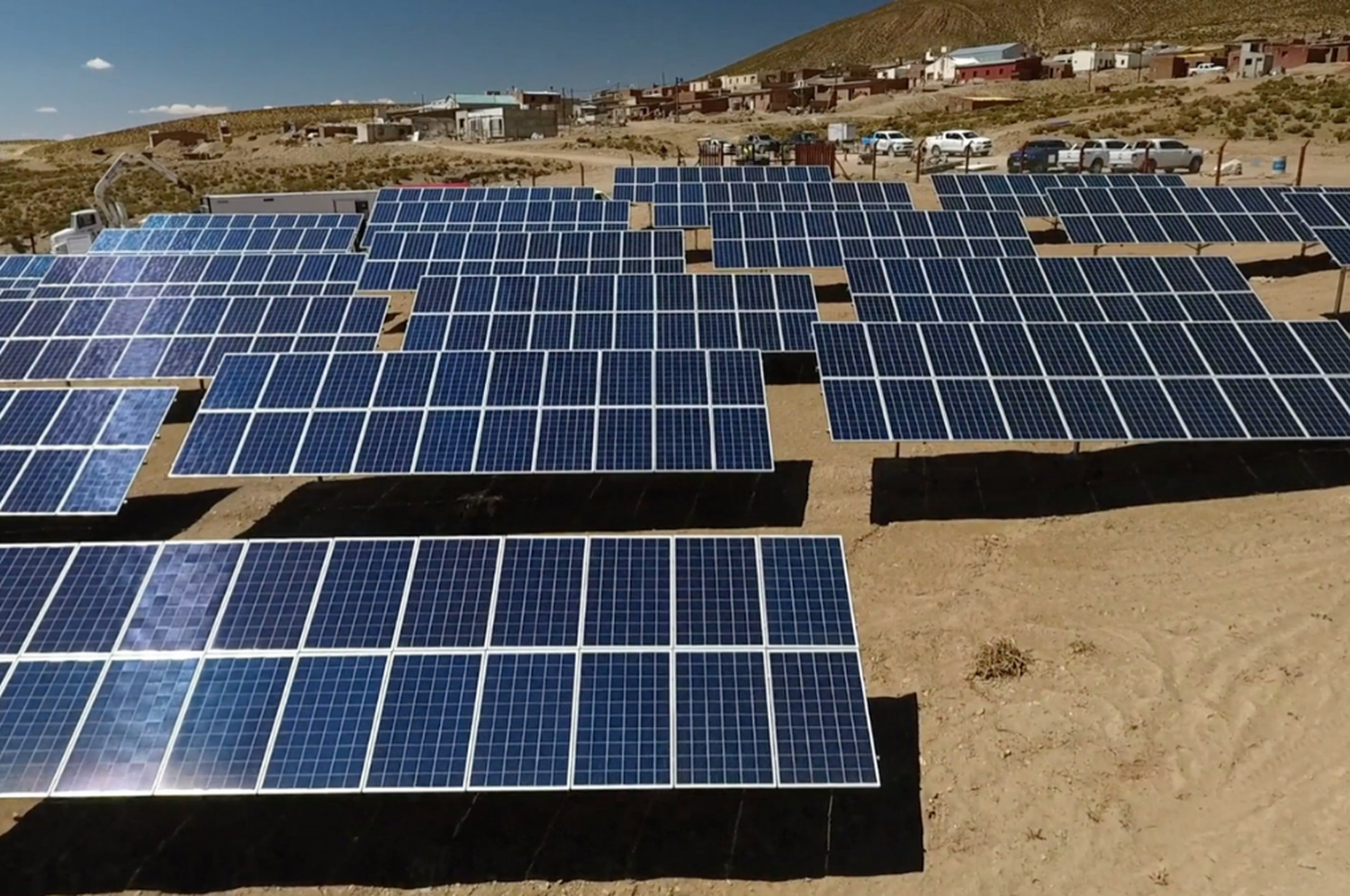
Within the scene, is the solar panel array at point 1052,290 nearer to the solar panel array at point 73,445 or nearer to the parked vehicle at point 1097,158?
the solar panel array at point 73,445

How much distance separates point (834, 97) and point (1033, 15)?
116 m

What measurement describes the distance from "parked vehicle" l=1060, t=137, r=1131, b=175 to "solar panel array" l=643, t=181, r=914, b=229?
14.6 meters

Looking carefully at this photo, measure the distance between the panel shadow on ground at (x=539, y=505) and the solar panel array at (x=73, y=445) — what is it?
2.25 metres

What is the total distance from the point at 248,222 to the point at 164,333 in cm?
1438

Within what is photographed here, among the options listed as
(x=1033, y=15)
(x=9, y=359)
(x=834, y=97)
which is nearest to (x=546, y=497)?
(x=9, y=359)

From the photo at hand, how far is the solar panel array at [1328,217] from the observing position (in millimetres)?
22109

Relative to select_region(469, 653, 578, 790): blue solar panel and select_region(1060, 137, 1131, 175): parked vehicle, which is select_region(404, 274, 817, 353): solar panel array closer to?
select_region(469, 653, 578, 790): blue solar panel

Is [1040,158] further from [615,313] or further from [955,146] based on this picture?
[615,313]

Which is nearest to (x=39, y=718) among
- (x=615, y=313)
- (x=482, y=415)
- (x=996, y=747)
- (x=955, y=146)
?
(x=482, y=415)

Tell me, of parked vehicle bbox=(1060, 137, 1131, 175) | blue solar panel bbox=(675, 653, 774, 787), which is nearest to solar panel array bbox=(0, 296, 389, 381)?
blue solar panel bbox=(675, 653, 774, 787)

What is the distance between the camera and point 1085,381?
14.7 m

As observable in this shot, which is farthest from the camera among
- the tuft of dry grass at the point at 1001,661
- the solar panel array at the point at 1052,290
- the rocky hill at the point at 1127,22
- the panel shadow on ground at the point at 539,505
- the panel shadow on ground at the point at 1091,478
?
the rocky hill at the point at 1127,22

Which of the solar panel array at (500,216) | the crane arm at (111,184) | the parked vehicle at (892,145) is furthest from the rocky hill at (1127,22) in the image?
the crane arm at (111,184)

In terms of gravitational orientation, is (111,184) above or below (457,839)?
below
